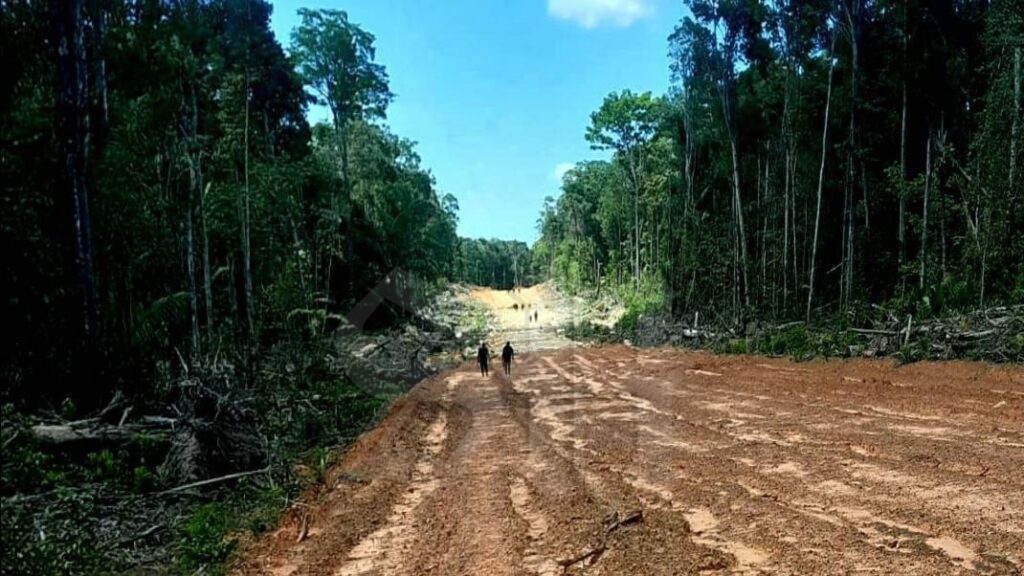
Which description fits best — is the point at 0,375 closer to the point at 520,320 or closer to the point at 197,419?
the point at 197,419

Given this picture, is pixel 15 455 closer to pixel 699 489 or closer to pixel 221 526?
pixel 221 526

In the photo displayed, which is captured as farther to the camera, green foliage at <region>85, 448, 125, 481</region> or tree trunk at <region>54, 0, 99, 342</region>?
tree trunk at <region>54, 0, 99, 342</region>

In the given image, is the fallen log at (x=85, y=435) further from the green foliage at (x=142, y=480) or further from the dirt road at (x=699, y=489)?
the dirt road at (x=699, y=489)

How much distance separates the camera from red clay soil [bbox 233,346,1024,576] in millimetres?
4840

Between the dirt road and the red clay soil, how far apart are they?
25 millimetres

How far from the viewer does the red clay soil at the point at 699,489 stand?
484 cm

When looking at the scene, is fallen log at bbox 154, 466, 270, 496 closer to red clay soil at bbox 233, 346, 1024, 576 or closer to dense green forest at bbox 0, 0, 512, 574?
dense green forest at bbox 0, 0, 512, 574

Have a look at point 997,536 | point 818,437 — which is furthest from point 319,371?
point 997,536

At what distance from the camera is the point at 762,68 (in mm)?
28391

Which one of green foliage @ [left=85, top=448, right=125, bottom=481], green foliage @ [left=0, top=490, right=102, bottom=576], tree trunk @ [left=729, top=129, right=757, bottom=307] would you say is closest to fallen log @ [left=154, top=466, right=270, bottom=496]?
green foliage @ [left=85, top=448, right=125, bottom=481]

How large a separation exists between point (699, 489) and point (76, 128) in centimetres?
893

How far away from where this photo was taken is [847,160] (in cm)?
2208

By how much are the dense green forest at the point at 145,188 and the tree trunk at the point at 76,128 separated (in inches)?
0.7

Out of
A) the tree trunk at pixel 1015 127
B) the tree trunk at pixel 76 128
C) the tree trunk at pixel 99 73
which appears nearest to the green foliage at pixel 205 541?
the tree trunk at pixel 76 128
